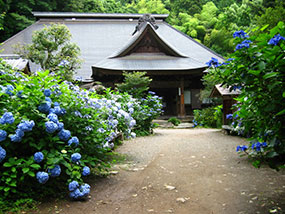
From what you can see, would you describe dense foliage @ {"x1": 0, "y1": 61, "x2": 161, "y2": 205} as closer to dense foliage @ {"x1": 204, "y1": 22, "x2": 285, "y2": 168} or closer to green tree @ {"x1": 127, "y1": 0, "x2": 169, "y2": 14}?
dense foliage @ {"x1": 204, "y1": 22, "x2": 285, "y2": 168}

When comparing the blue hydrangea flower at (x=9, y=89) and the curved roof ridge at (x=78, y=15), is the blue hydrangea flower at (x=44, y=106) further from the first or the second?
the curved roof ridge at (x=78, y=15)

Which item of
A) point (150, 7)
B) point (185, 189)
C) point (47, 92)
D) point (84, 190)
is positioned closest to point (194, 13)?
point (150, 7)

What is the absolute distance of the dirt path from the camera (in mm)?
2490

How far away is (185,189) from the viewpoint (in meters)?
3.06

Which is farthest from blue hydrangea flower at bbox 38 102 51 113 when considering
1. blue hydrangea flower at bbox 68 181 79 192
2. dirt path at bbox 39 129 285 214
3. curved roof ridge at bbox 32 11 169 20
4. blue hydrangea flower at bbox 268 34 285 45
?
curved roof ridge at bbox 32 11 169 20

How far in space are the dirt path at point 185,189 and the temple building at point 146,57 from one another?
9742 millimetres

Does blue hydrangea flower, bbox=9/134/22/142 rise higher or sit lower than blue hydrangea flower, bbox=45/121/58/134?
lower

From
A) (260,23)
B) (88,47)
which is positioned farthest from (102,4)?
(260,23)

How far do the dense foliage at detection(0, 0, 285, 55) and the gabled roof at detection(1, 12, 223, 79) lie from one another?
11.6 ft

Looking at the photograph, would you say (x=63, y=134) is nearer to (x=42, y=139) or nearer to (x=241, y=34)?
(x=42, y=139)

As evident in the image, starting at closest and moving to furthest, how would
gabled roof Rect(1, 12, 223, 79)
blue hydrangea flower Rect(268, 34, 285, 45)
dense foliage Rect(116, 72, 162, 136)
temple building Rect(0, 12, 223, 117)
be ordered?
blue hydrangea flower Rect(268, 34, 285, 45), dense foliage Rect(116, 72, 162, 136), temple building Rect(0, 12, 223, 117), gabled roof Rect(1, 12, 223, 79)

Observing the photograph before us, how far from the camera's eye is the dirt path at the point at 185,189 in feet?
8.17

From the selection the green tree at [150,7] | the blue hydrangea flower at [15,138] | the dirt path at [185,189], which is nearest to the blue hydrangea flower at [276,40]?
the dirt path at [185,189]

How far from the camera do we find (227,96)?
26.3 ft
